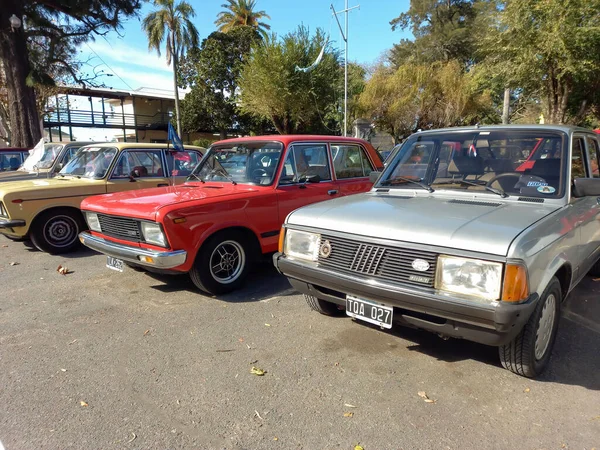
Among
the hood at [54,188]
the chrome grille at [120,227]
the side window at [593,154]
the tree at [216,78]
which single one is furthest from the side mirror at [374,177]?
the tree at [216,78]

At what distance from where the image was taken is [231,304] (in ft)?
13.9

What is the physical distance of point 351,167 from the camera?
5.73m

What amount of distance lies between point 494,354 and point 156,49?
3434cm

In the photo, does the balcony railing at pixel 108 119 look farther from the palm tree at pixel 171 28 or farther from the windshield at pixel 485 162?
the windshield at pixel 485 162

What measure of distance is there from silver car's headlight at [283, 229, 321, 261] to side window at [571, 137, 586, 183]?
2.17m

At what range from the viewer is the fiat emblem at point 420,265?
253 centimetres

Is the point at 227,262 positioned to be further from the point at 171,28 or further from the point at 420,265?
the point at 171,28

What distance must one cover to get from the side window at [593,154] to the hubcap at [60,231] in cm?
698

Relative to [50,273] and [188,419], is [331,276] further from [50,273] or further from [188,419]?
[50,273]

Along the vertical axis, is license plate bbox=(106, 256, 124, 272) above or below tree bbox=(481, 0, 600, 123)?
below

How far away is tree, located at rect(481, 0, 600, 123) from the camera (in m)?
11.8

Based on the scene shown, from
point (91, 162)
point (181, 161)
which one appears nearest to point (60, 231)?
point (91, 162)

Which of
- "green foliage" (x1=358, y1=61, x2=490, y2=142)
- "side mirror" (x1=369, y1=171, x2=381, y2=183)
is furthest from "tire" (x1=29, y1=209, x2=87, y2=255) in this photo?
"green foliage" (x1=358, y1=61, x2=490, y2=142)

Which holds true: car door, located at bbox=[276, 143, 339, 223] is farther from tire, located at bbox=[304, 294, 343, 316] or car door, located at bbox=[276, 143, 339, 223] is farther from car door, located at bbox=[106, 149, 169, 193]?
car door, located at bbox=[106, 149, 169, 193]
